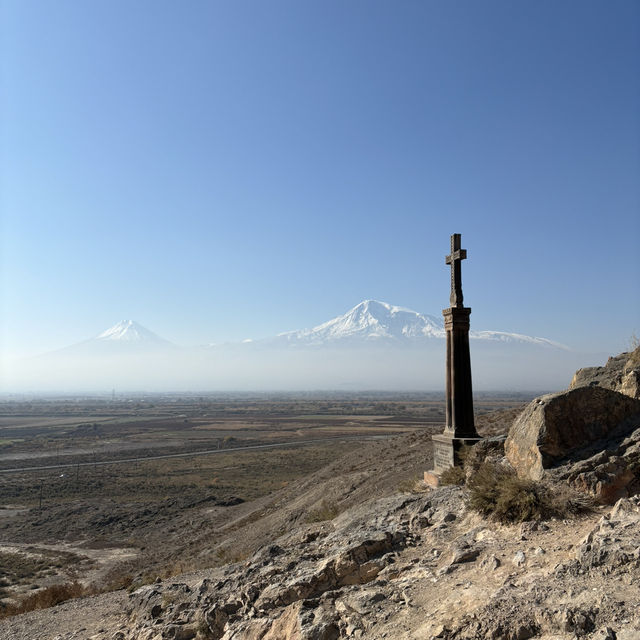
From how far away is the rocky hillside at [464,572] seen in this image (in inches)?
163

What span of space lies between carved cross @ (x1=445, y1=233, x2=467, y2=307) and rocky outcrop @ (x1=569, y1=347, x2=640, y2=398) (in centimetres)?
282

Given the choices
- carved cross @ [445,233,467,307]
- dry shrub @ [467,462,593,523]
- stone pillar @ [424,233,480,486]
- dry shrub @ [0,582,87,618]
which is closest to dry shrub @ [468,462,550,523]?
dry shrub @ [467,462,593,523]

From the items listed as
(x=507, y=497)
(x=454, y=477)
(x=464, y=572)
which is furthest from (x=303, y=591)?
(x=454, y=477)

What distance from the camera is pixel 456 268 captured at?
11172mm

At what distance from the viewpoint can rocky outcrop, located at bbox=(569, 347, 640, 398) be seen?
7836mm

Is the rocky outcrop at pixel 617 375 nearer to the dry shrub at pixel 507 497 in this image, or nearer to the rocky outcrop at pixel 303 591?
the dry shrub at pixel 507 497

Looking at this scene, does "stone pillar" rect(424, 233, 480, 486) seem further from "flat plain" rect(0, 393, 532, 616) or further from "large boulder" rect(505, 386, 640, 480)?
"large boulder" rect(505, 386, 640, 480)

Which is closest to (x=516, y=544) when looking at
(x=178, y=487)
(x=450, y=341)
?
(x=450, y=341)

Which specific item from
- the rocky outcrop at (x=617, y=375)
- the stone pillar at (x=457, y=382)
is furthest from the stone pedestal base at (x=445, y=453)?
the rocky outcrop at (x=617, y=375)

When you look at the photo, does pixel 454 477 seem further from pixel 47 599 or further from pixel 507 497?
pixel 47 599

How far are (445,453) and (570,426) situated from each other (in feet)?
13.3

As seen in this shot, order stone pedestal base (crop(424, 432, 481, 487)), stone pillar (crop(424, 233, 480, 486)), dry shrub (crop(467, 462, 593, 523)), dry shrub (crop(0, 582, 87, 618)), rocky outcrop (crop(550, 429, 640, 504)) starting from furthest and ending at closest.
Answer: dry shrub (crop(0, 582, 87, 618)) < stone pillar (crop(424, 233, 480, 486)) < stone pedestal base (crop(424, 432, 481, 487)) < rocky outcrop (crop(550, 429, 640, 504)) < dry shrub (crop(467, 462, 593, 523))

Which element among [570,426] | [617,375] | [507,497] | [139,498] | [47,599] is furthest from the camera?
[139,498]

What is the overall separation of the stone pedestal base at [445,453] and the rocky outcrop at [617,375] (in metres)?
2.39
